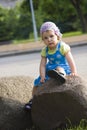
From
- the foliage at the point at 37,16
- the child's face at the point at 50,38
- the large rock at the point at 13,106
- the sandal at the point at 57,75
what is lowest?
the foliage at the point at 37,16

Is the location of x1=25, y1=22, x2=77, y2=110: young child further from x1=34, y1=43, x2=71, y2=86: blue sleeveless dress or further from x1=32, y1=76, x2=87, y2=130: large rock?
x1=32, y1=76, x2=87, y2=130: large rock

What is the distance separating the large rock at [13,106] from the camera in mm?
5742

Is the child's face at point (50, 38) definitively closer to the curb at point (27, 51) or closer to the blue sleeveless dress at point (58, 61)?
the blue sleeveless dress at point (58, 61)

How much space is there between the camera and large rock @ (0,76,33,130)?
5.74 meters

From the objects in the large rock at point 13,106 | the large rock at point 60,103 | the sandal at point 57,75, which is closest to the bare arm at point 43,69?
the large rock at point 60,103

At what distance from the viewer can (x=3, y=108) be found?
5.77m

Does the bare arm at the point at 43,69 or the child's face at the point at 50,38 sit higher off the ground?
the child's face at the point at 50,38

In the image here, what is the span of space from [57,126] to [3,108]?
81 centimetres

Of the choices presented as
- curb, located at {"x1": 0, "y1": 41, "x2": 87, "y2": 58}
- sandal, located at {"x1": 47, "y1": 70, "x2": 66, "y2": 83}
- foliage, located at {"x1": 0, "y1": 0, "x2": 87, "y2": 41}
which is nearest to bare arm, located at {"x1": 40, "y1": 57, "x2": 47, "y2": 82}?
sandal, located at {"x1": 47, "y1": 70, "x2": 66, "y2": 83}

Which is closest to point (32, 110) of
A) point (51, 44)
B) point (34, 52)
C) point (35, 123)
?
point (35, 123)

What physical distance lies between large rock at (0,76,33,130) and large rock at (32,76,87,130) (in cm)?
40

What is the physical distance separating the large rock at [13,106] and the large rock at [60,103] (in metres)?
0.40

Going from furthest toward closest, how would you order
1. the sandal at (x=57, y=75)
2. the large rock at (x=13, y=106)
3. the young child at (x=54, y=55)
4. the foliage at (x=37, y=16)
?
the foliage at (x=37, y=16) < the large rock at (x=13, y=106) < the young child at (x=54, y=55) < the sandal at (x=57, y=75)

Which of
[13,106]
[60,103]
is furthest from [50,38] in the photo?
[13,106]
